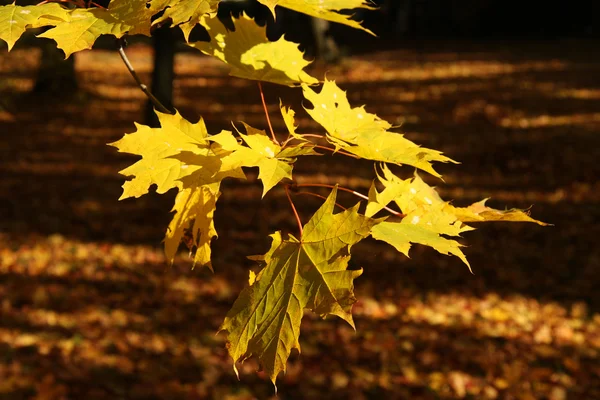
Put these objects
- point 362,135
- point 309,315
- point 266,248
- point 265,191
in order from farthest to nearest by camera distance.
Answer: point 266,248 < point 309,315 < point 362,135 < point 265,191

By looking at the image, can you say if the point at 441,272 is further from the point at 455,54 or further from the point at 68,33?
the point at 455,54

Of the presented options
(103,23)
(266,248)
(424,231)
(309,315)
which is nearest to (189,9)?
(103,23)

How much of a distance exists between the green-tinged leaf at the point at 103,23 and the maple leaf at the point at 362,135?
1.06 ft

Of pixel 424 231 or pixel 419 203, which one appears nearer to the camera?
pixel 424 231

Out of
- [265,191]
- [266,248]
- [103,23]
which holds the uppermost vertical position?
[103,23]

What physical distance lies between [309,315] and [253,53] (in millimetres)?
3936

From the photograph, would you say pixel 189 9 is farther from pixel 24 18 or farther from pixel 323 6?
pixel 323 6

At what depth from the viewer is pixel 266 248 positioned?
616cm

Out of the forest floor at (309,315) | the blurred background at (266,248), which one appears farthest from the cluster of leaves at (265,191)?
the forest floor at (309,315)

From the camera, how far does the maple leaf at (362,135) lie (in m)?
1.08

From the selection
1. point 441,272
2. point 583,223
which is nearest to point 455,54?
point 583,223

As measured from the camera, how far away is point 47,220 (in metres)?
6.61

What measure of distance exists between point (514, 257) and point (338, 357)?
241 centimetres

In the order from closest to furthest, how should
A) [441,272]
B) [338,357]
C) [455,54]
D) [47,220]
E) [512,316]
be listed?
1. [338,357]
2. [512,316]
3. [441,272]
4. [47,220]
5. [455,54]
